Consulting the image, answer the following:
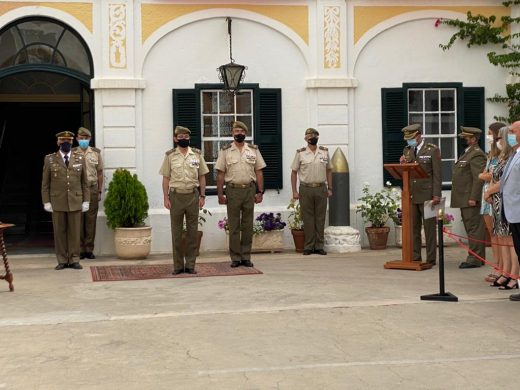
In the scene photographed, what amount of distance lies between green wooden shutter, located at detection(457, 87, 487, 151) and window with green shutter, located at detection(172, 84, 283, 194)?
3.23m

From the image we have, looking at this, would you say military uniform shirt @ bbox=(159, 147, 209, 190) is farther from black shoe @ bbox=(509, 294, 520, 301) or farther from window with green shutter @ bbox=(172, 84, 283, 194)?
black shoe @ bbox=(509, 294, 520, 301)

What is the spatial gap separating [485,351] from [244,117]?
8507mm

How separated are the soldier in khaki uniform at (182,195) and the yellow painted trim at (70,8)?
3500 millimetres

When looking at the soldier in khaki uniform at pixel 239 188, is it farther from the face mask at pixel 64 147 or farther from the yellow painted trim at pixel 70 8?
the yellow painted trim at pixel 70 8

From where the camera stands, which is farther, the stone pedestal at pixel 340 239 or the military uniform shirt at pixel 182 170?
the stone pedestal at pixel 340 239

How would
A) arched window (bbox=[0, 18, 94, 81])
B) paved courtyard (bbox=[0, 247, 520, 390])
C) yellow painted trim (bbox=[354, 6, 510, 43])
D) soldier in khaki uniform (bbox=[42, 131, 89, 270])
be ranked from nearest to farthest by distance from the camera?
paved courtyard (bbox=[0, 247, 520, 390]) → soldier in khaki uniform (bbox=[42, 131, 89, 270]) → arched window (bbox=[0, 18, 94, 81]) → yellow painted trim (bbox=[354, 6, 510, 43])

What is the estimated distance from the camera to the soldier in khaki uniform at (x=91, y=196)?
45.8ft

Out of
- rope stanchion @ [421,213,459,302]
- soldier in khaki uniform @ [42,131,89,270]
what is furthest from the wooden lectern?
soldier in khaki uniform @ [42,131,89,270]

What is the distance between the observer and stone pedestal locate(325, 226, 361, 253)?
1442cm

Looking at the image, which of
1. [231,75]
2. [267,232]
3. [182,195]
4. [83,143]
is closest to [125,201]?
[83,143]

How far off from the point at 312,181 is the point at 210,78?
2505 millimetres

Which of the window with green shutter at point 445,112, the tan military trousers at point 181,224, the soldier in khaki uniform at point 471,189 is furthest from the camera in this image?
the window with green shutter at point 445,112

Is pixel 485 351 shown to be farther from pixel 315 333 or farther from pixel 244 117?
pixel 244 117

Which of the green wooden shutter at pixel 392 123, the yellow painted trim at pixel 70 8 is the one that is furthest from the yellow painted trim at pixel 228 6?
the green wooden shutter at pixel 392 123
